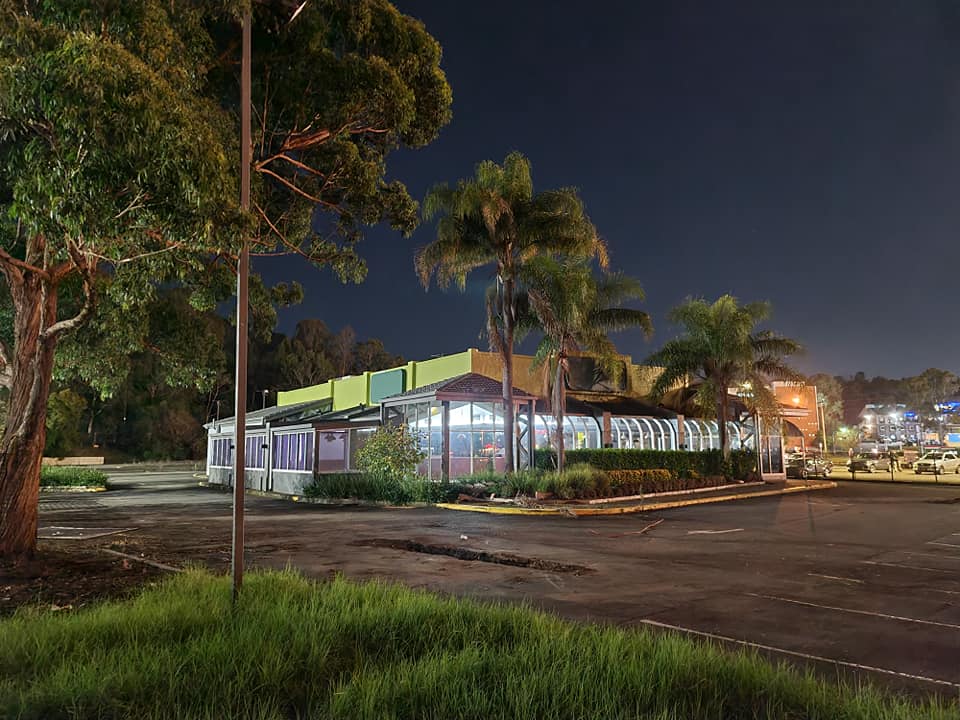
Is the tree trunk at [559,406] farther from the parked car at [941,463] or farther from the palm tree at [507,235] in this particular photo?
the parked car at [941,463]

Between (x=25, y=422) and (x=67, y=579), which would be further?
(x=25, y=422)

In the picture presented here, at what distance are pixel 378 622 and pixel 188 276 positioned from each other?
8.00m

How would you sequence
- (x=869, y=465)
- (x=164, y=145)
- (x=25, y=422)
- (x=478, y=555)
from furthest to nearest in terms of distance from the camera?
(x=869, y=465)
(x=478, y=555)
(x=25, y=422)
(x=164, y=145)

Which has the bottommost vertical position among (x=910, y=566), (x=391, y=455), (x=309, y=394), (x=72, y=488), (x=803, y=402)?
(x=72, y=488)

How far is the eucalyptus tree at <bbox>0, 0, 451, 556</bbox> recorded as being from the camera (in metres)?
6.66

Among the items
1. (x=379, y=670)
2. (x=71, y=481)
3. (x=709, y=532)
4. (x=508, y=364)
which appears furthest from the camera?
(x=71, y=481)

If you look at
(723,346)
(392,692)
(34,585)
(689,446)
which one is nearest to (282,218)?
(34,585)

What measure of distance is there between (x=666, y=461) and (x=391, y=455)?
11315 mm

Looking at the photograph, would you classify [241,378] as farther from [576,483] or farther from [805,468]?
[805,468]

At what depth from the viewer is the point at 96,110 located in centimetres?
638

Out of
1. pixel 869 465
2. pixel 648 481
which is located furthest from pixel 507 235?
pixel 869 465

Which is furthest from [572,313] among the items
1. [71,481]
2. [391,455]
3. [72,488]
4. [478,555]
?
[71,481]

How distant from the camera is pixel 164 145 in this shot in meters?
6.82

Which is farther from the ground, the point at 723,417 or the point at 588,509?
the point at 723,417
